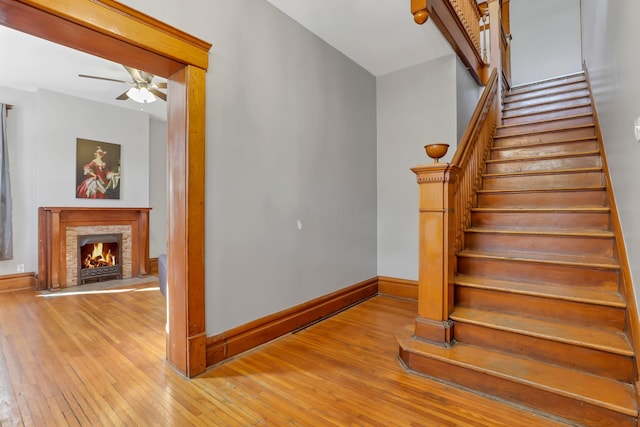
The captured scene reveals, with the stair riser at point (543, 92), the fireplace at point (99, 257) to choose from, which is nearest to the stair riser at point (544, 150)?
the stair riser at point (543, 92)

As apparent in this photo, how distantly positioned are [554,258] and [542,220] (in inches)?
19.6

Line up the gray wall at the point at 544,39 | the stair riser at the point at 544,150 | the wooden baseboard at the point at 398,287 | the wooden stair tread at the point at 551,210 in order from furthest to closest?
the gray wall at the point at 544,39
the wooden baseboard at the point at 398,287
the stair riser at the point at 544,150
the wooden stair tread at the point at 551,210

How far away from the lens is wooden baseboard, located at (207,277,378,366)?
7.45 ft

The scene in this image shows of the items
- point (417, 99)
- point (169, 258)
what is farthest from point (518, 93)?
point (169, 258)

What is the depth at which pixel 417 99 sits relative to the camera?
3.91m

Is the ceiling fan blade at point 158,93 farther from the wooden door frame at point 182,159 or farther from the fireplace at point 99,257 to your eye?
the fireplace at point 99,257

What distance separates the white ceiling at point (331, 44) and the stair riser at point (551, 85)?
225 cm

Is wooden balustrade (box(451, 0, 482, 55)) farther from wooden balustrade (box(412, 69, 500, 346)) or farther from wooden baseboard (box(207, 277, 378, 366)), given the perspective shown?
wooden baseboard (box(207, 277, 378, 366))

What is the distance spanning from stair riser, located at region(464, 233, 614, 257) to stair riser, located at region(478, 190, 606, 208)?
52 centimetres

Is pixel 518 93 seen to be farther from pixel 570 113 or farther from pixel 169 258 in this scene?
pixel 169 258

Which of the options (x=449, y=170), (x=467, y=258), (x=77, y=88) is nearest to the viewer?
(x=449, y=170)

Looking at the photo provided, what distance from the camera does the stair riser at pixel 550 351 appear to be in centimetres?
171

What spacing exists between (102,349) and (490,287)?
3.06 metres

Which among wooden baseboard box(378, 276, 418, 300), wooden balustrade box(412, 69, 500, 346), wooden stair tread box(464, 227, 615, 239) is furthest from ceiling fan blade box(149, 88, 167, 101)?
wooden stair tread box(464, 227, 615, 239)
